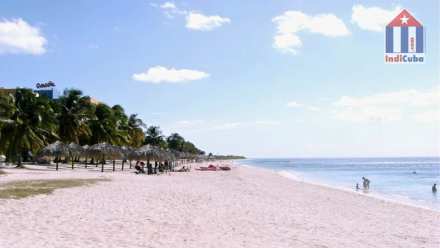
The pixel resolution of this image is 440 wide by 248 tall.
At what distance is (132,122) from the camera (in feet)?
210

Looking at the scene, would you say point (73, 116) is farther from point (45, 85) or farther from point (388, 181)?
point (45, 85)

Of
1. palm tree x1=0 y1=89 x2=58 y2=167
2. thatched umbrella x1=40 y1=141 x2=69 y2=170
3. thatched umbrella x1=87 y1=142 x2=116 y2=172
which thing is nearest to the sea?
thatched umbrella x1=87 y1=142 x2=116 y2=172

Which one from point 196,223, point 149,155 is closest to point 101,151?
point 149,155

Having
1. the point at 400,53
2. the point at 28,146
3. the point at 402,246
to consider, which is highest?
the point at 400,53

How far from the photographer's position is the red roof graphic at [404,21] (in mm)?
19869

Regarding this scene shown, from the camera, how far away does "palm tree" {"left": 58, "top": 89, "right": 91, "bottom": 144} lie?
40500 mm

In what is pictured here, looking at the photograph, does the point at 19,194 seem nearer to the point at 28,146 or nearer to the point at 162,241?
the point at 162,241

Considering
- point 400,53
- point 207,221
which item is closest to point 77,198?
point 207,221

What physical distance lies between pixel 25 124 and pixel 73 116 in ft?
33.6

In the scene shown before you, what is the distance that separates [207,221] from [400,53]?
41.0ft

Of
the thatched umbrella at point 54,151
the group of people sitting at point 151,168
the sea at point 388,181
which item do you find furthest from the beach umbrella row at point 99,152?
the sea at point 388,181

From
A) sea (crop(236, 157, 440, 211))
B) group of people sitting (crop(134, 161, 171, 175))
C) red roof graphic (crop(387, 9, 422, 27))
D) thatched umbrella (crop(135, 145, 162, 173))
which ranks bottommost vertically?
sea (crop(236, 157, 440, 211))

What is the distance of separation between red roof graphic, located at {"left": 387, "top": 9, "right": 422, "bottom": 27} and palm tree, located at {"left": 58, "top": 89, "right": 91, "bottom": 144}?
95.1 ft

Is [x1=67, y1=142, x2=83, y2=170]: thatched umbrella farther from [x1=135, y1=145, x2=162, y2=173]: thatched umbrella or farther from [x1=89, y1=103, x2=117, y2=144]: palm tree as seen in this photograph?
[x1=89, y1=103, x2=117, y2=144]: palm tree
